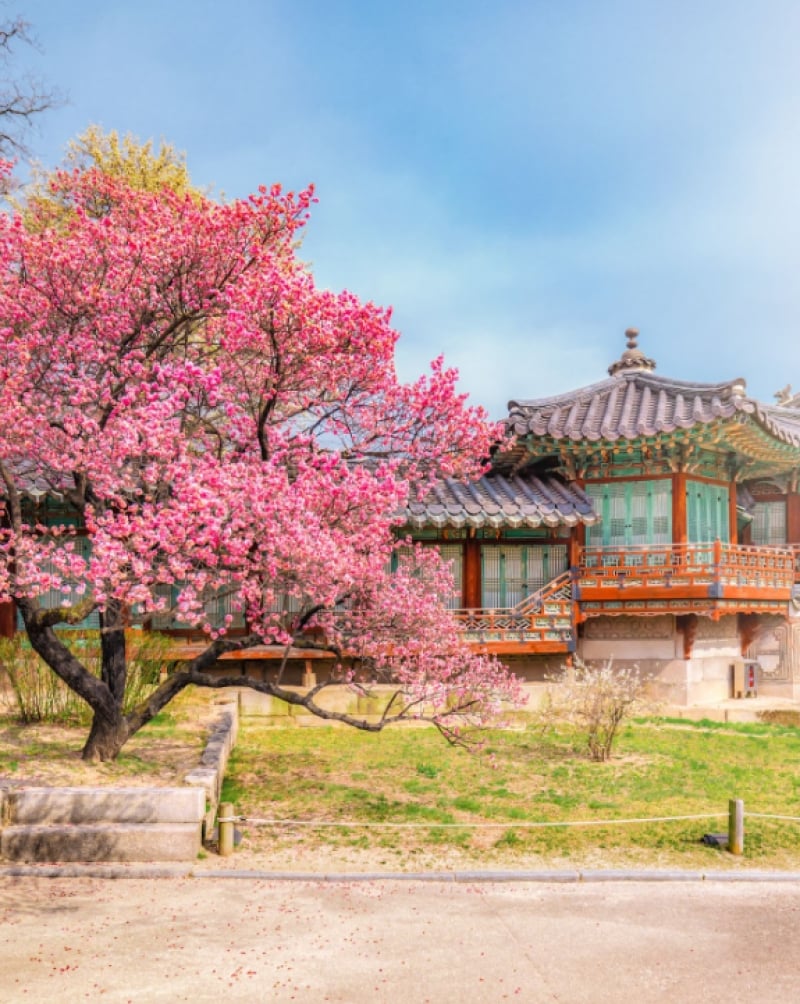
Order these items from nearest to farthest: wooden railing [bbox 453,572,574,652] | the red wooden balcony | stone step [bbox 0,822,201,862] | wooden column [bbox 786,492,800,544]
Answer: stone step [bbox 0,822,201,862], wooden railing [bbox 453,572,574,652], the red wooden balcony, wooden column [bbox 786,492,800,544]

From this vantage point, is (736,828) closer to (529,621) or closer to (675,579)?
(529,621)

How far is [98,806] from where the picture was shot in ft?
31.9

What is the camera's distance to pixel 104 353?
12406 mm

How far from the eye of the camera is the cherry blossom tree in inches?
417

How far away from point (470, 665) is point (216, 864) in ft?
14.4

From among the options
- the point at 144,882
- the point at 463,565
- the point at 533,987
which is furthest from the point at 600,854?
→ the point at 463,565

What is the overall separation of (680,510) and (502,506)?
4.42 m

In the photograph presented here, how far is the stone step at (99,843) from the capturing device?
9.34 metres

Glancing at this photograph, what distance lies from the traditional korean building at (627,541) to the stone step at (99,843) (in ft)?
39.3

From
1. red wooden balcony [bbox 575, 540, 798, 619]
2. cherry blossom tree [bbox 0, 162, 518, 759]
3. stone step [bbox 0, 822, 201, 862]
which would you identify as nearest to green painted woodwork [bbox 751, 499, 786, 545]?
red wooden balcony [bbox 575, 540, 798, 619]

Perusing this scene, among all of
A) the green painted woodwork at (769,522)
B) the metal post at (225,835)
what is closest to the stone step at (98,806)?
the metal post at (225,835)

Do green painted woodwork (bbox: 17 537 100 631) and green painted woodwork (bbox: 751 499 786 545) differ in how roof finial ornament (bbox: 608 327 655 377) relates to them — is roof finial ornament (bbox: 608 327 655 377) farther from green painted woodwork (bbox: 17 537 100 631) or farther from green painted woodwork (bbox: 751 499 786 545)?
green painted woodwork (bbox: 17 537 100 631)

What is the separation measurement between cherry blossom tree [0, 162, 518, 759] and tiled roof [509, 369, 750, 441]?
9.38 m

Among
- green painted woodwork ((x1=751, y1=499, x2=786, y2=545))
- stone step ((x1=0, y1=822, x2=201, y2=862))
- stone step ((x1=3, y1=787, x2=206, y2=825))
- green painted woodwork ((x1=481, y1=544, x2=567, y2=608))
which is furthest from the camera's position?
green painted woodwork ((x1=751, y1=499, x2=786, y2=545))
